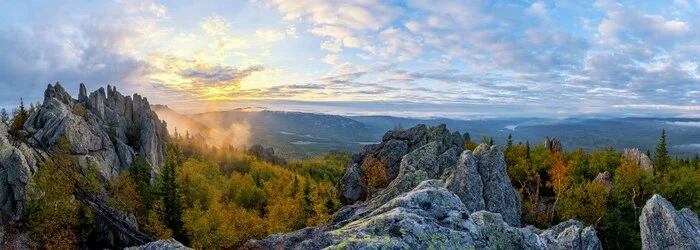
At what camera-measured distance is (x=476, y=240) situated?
48.1 ft

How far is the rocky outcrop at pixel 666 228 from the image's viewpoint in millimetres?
36688

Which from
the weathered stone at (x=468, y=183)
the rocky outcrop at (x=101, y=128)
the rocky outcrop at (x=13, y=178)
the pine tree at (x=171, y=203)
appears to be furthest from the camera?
the rocky outcrop at (x=101, y=128)

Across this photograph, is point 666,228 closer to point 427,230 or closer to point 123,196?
point 427,230

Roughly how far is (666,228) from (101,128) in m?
108

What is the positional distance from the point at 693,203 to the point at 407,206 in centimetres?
7671

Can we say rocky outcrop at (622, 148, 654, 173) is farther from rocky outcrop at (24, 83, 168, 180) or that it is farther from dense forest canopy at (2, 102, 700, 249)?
rocky outcrop at (24, 83, 168, 180)

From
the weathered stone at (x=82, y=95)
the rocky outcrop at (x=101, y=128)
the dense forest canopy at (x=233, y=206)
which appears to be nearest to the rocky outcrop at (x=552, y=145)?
the dense forest canopy at (x=233, y=206)

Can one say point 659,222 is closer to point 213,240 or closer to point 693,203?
point 693,203

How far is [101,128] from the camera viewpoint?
326 feet

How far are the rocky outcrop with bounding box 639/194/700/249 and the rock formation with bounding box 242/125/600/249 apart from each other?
6.20 metres

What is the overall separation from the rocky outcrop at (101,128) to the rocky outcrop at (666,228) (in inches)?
3466

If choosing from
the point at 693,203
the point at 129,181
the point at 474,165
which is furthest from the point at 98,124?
the point at 693,203

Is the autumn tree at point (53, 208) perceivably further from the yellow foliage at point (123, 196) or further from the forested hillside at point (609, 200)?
the forested hillside at point (609, 200)

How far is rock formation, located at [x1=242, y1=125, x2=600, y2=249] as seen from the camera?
13398 millimetres
